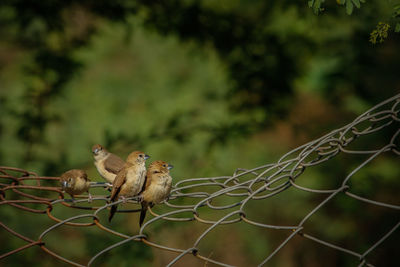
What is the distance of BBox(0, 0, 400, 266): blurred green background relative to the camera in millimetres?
5797

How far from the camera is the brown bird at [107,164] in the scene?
14.1 feet

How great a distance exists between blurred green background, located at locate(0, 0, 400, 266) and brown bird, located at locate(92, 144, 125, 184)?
1.17 m

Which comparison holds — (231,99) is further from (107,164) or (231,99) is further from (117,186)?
(117,186)

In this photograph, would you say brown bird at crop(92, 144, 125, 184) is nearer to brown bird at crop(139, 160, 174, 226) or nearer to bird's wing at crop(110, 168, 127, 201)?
bird's wing at crop(110, 168, 127, 201)

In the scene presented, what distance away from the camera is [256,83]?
5.93 metres

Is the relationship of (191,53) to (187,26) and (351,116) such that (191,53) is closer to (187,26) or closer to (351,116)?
(187,26)

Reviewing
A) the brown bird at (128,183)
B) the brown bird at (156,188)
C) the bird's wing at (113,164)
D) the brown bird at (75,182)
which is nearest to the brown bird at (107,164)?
the bird's wing at (113,164)

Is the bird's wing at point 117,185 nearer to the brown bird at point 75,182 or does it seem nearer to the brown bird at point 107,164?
the brown bird at point 75,182

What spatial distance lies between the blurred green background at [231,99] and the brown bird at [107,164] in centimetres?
117

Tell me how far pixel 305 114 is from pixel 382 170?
1.52m

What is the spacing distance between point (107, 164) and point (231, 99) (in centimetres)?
235

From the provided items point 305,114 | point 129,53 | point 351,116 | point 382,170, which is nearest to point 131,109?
point 129,53

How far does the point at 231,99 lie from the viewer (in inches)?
248

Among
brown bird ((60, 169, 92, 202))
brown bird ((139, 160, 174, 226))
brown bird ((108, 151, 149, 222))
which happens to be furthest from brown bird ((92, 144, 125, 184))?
brown bird ((139, 160, 174, 226))
